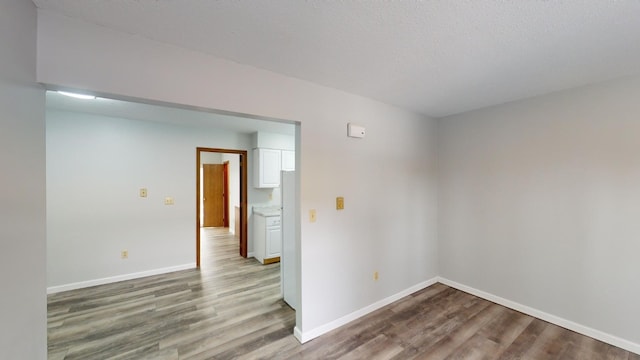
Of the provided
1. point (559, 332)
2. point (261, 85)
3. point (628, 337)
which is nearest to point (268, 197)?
point (261, 85)

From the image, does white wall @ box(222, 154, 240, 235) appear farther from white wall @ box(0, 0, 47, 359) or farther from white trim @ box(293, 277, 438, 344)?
white wall @ box(0, 0, 47, 359)

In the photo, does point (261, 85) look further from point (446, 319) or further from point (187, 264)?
point (187, 264)

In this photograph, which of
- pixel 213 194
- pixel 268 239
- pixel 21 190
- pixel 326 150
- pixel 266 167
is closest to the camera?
pixel 21 190

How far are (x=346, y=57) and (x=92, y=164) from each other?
3.94 meters

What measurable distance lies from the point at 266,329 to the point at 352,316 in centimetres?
91

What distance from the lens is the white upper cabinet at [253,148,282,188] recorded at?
15.1ft

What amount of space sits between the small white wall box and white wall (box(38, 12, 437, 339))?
63 mm

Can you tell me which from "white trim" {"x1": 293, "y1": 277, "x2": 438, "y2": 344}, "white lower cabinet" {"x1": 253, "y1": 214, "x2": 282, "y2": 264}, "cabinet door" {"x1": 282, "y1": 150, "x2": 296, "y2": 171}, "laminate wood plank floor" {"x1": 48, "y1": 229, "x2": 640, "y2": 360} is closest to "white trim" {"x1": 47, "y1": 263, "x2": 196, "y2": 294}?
"laminate wood plank floor" {"x1": 48, "y1": 229, "x2": 640, "y2": 360}

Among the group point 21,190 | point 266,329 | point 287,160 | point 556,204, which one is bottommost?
point 266,329

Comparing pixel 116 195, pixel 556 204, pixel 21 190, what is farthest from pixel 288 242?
pixel 556 204

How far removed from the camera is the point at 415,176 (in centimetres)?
332

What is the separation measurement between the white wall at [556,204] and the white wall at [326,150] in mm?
560

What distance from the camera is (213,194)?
7.96 m

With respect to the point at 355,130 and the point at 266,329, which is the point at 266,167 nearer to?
the point at 355,130
